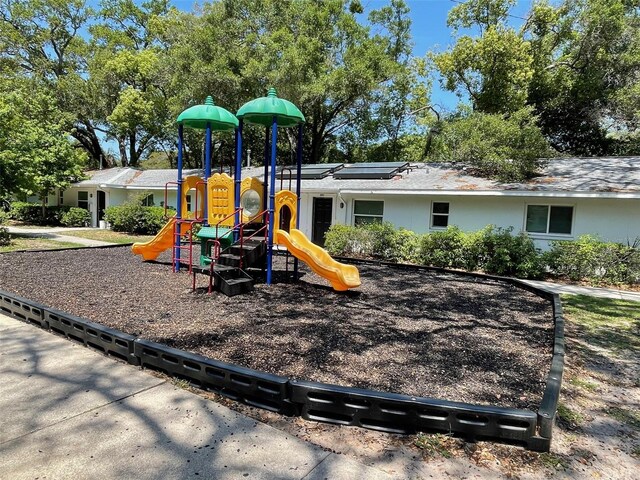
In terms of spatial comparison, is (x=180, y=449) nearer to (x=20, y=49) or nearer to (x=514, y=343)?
(x=514, y=343)

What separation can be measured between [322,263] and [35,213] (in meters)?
23.3

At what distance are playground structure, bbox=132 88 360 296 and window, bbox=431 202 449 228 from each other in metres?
6.28

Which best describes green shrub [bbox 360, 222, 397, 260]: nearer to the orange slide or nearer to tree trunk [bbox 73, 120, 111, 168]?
the orange slide

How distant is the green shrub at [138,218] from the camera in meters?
19.8

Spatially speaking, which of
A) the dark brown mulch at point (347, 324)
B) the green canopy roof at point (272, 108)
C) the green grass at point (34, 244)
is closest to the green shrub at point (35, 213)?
the green grass at point (34, 244)

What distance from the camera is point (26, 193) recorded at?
14.7m

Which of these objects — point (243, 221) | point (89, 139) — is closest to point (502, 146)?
point (243, 221)

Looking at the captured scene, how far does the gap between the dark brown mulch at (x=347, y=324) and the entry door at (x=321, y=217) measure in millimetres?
6983

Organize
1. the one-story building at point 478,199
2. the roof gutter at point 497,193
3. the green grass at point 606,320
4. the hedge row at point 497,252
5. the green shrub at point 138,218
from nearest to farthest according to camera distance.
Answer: the green grass at point 606,320 < the hedge row at point 497,252 < the roof gutter at point 497,193 < the one-story building at point 478,199 < the green shrub at point 138,218

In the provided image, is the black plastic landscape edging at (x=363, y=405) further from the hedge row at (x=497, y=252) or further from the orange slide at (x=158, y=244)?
the hedge row at (x=497, y=252)

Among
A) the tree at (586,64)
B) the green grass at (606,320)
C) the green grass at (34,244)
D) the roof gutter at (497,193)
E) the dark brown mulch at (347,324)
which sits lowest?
the green grass at (606,320)

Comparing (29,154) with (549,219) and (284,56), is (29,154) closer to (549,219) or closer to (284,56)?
(284,56)

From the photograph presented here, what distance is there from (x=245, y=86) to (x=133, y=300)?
16.5 metres

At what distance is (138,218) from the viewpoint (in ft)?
65.1
